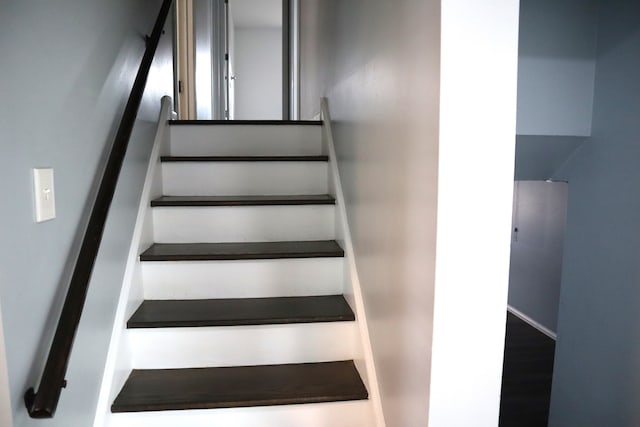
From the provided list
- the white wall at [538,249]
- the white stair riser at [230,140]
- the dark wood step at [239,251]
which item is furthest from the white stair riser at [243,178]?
the white wall at [538,249]

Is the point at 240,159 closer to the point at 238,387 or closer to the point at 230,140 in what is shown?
the point at 230,140

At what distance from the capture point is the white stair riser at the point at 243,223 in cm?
216

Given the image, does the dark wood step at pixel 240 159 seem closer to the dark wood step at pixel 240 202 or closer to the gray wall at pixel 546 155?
the dark wood step at pixel 240 202

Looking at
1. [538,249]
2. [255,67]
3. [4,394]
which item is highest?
A: [255,67]

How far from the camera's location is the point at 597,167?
236cm

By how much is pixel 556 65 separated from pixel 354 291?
1.57 metres

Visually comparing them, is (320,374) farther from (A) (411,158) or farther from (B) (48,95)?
(B) (48,95)

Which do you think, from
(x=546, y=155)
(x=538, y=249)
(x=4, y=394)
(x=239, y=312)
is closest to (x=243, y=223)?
(x=239, y=312)

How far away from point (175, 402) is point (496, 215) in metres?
1.15

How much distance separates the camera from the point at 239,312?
1794 millimetres

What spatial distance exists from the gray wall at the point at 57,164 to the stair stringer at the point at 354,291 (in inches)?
33.6

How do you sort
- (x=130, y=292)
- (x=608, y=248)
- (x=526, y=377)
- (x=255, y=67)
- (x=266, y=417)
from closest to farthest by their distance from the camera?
(x=266, y=417) < (x=130, y=292) < (x=608, y=248) < (x=526, y=377) < (x=255, y=67)

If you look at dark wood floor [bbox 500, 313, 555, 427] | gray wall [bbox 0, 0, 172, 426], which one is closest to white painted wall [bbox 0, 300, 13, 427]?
gray wall [bbox 0, 0, 172, 426]

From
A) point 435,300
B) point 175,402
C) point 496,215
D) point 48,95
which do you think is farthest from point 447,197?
point 175,402
